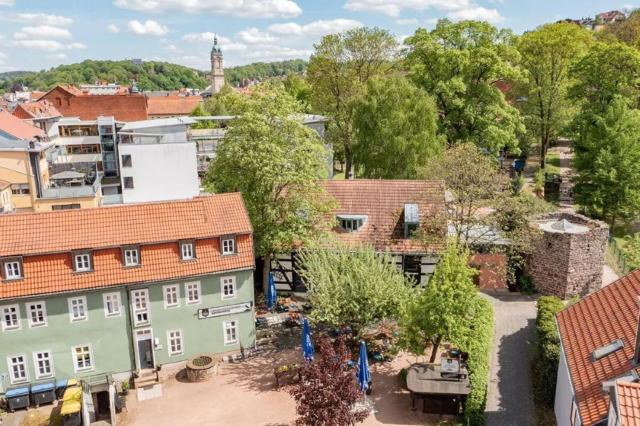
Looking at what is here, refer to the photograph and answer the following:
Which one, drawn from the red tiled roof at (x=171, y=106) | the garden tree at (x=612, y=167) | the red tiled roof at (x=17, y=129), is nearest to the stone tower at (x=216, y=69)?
the red tiled roof at (x=171, y=106)

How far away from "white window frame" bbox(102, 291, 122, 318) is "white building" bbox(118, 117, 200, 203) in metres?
18.7

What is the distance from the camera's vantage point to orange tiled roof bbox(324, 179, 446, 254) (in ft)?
94.8

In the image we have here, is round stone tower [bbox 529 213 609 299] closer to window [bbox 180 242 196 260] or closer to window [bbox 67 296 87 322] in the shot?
window [bbox 180 242 196 260]

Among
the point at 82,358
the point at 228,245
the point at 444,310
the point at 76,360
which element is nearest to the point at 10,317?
the point at 76,360

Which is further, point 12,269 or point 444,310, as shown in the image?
point 12,269

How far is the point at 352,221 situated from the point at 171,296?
11.1 m

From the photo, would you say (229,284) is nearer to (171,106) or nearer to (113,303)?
(113,303)

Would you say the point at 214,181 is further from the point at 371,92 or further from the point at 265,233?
the point at 371,92

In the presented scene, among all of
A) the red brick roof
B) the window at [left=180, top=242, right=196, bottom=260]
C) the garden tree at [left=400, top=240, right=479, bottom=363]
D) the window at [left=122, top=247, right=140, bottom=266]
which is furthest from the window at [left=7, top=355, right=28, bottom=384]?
the garden tree at [left=400, top=240, right=479, bottom=363]

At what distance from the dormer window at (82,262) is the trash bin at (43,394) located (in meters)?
4.86

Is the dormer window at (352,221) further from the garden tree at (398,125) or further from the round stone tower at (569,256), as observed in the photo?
the round stone tower at (569,256)

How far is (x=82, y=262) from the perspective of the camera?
2241 centimetres

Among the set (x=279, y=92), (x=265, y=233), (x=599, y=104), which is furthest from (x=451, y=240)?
(x=599, y=104)

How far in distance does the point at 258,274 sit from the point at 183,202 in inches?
323
